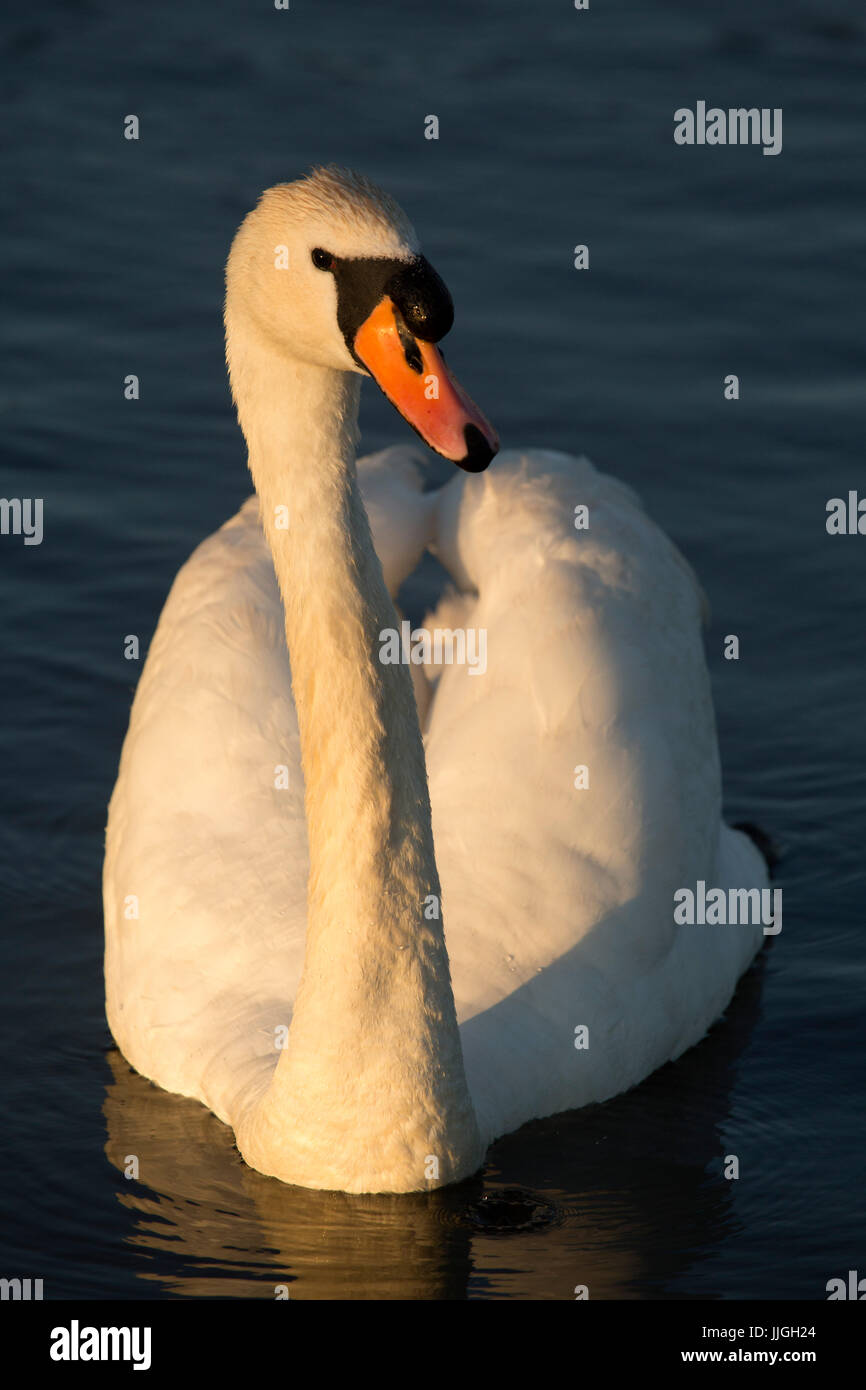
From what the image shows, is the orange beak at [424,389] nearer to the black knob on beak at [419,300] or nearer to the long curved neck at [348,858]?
the black knob on beak at [419,300]

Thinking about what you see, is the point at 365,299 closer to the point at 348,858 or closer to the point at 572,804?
the point at 348,858

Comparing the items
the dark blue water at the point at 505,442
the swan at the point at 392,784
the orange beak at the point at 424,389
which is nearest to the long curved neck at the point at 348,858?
the swan at the point at 392,784

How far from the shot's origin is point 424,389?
6.13 metres

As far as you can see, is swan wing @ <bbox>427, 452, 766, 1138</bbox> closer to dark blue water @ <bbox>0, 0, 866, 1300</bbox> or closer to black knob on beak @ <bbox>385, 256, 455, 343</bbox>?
dark blue water @ <bbox>0, 0, 866, 1300</bbox>

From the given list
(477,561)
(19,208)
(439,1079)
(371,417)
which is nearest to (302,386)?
(439,1079)

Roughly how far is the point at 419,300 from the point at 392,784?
155cm

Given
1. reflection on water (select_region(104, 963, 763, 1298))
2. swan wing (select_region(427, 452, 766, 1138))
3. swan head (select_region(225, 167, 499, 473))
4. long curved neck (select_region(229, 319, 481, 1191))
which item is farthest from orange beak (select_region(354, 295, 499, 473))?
reflection on water (select_region(104, 963, 763, 1298))

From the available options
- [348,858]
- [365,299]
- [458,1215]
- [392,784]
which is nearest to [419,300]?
[365,299]

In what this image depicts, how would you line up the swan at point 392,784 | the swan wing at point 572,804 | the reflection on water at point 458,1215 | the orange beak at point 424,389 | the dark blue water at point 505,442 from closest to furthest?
the orange beak at point 424,389, the swan at point 392,784, the reflection on water at point 458,1215, the dark blue water at point 505,442, the swan wing at point 572,804

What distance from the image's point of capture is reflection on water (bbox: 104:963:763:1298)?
7.36 metres

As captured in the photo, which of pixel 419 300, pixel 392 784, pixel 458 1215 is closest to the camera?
pixel 419 300

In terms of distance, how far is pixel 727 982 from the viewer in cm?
907

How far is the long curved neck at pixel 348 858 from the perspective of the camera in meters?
6.67

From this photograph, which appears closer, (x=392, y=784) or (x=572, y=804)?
(x=392, y=784)
